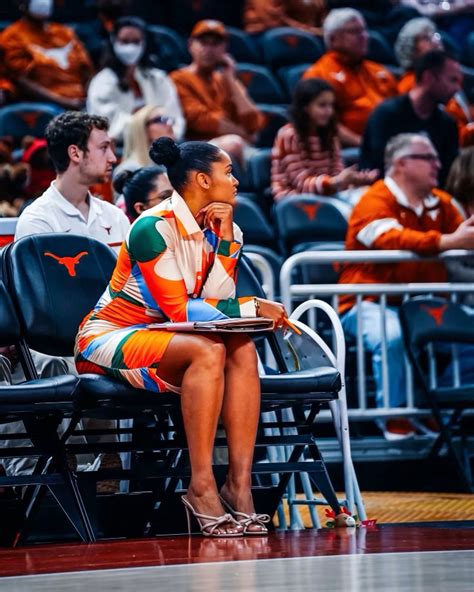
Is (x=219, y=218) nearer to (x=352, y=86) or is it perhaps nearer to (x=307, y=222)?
(x=307, y=222)

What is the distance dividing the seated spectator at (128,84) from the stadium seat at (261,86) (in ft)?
4.63

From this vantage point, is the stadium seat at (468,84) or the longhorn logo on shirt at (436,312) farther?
the stadium seat at (468,84)

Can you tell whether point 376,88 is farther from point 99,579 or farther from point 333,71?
point 99,579

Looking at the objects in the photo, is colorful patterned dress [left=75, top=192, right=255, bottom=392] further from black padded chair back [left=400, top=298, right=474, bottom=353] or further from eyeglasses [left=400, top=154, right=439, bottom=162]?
eyeglasses [left=400, top=154, right=439, bottom=162]

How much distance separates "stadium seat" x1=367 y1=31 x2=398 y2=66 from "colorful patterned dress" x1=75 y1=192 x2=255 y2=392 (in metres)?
6.79

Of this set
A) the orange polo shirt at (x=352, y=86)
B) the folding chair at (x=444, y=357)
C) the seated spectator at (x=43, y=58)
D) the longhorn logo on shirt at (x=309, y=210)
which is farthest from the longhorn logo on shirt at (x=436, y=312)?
the seated spectator at (x=43, y=58)

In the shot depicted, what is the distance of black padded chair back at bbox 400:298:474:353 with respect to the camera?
5.74m

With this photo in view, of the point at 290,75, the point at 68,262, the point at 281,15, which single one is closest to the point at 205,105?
the point at 290,75

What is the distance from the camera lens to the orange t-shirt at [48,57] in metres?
8.48

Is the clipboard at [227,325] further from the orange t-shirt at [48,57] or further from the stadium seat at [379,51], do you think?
the stadium seat at [379,51]

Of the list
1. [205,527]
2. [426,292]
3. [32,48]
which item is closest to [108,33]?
[32,48]

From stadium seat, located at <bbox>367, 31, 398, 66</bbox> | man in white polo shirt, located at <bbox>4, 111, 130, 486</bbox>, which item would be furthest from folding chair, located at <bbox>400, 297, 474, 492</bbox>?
stadium seat, located at <bbox>367, 31, 398, 66</bbox>

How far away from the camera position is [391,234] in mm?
6004

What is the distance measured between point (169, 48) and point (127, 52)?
1.52 metres
